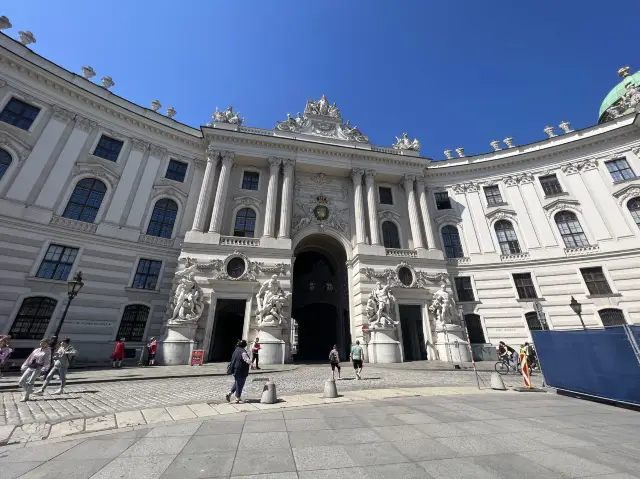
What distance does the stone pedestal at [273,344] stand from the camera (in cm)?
1614

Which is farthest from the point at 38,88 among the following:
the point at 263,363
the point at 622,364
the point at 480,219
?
the point at 480,219

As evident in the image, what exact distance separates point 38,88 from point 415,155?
30416 mm

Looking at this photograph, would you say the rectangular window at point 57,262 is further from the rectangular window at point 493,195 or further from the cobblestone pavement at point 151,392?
the rectangular window at point 493,195

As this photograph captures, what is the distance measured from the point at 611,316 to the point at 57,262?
3719 cm

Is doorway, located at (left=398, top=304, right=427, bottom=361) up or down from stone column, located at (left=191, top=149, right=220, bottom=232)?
down

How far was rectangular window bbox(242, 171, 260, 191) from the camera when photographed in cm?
2367

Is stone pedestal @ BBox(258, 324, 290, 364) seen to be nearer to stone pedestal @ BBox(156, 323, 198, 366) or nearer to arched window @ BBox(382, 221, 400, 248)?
stone pedestal @ BBox(156, 323, 198, 366)

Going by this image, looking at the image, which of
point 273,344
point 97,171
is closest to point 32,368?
point 273,344

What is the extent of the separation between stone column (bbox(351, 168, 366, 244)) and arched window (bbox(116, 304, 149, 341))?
1610 centimetres

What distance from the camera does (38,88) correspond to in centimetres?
1847

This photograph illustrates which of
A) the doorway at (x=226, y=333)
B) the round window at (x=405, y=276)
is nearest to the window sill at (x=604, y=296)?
the round window at (x=405, y=276)

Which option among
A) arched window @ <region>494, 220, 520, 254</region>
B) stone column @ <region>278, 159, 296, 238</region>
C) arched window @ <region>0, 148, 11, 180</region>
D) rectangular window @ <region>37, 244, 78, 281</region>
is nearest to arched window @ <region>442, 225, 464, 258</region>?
arched window @ <region>494, 220, 520, 254</region>

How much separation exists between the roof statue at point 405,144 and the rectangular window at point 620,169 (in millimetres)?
16080

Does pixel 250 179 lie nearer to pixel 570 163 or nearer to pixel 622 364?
pixel 622 364
